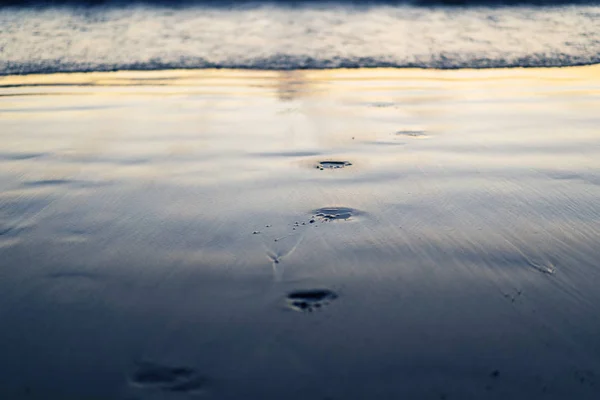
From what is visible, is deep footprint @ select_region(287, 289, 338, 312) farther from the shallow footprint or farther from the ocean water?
the ocean water

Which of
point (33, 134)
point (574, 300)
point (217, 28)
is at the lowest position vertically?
point (574, 300)

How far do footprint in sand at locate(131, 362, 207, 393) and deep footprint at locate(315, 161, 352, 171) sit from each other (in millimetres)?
1318

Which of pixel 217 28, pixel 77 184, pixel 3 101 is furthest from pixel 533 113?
pixel 217 28

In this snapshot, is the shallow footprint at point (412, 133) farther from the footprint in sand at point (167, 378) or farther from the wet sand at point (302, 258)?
the footprint in sand at point (167, 378)

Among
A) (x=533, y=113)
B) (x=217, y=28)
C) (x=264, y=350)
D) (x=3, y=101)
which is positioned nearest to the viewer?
(x=264, y=350)

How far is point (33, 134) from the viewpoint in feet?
9.37

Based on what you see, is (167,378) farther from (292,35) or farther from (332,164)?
(292,35)

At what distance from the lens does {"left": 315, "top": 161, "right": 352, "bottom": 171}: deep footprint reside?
2.26 m

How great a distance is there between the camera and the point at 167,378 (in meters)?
1.04

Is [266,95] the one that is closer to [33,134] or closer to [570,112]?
[33,134]

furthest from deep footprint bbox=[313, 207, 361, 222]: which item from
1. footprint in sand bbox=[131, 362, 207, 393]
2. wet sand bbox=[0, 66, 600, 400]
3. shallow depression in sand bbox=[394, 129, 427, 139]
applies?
shallow depression in sand bbox=[394, 129, 427, 139]

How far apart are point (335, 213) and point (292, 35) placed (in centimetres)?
507

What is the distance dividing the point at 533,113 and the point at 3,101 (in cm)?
364

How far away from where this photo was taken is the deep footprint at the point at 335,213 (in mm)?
1752
